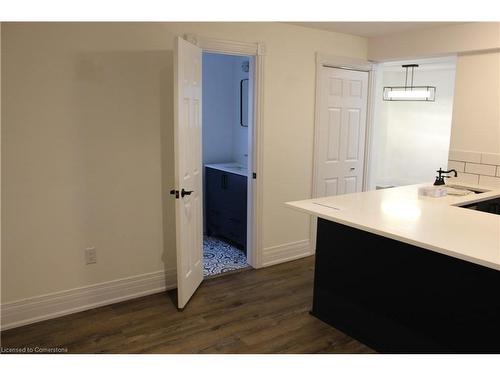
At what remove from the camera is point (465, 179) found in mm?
3836

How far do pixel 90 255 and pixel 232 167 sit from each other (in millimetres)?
2017

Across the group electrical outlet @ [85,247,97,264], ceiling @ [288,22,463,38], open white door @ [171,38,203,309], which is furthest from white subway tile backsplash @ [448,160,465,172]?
electrical outlet @ [85,247,97,264]

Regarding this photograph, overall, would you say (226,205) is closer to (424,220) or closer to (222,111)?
(222,111)

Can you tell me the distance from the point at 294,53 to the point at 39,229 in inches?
102

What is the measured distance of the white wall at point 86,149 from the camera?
2.67m

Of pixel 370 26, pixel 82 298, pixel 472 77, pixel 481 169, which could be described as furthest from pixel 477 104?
pixel 82 298

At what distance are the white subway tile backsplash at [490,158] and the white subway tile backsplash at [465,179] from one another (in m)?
0.15

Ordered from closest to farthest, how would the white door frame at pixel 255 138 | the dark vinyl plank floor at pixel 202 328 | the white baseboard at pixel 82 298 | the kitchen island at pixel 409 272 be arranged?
1. the kitchen island at pixel 409 272
2. the dark vinyl plank floor at pixel 202 328
3. the white baseboard at pixel 82 298
4. the white door frame at pixel 255 138

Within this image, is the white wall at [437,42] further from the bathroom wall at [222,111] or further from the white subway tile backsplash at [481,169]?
the bathroom wall at [222,111]

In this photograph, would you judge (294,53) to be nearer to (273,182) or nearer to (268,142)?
(268,142)

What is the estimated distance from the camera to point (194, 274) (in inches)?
131

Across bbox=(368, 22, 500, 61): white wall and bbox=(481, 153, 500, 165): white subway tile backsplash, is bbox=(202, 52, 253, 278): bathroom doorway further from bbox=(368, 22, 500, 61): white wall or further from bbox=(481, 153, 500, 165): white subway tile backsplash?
bbox=(481, 153, 500, 165): white subway tile backsplash

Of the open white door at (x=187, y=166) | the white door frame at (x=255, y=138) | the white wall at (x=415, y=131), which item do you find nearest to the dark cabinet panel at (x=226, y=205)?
the white door frame at (x=255, y=138)

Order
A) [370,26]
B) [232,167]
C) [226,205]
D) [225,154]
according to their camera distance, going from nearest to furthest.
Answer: [370,26] < [226,205] < [232,167] < [225,154]
